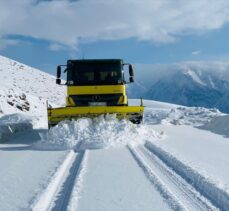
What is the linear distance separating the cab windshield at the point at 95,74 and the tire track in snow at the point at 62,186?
514cm

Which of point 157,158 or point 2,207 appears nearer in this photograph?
point 2,207

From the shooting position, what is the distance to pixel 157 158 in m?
8.94

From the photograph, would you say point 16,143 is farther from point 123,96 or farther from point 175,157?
point 175,157

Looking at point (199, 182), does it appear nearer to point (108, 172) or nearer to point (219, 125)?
point (108, 172)

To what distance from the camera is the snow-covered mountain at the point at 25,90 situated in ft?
108

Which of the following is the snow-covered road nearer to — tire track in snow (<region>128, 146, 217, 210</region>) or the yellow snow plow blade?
tire track in snow (<region>128, 146, 217, 210</region>)

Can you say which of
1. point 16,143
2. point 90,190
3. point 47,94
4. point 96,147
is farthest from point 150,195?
point 47,94

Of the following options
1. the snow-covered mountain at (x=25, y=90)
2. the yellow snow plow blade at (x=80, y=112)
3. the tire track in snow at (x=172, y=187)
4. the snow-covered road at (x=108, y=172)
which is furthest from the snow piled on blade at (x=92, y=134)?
the snow-covered mountain at (x=25, y=90)

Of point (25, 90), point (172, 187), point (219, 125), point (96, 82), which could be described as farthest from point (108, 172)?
point (25, 90)

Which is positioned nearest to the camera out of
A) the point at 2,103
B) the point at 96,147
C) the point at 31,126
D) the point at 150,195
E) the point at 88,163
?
the point at 150,195

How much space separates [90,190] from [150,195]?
87 cm

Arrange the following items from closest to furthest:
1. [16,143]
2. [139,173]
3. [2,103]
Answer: [139,173], [16,143], [2,103]

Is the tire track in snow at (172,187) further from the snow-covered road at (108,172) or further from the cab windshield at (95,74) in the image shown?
the cab windshield at (95,74)

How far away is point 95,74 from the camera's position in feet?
46.2
